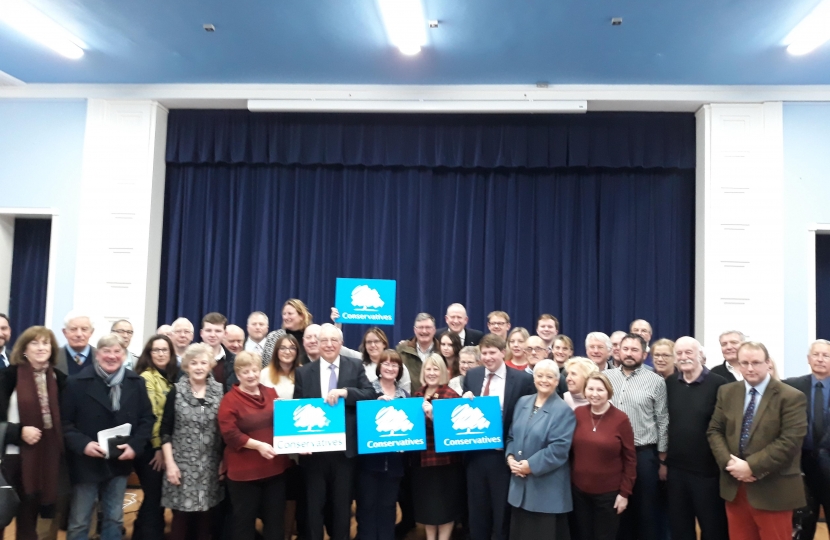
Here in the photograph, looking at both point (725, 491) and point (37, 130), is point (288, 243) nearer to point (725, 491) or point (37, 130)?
point (37, 130)

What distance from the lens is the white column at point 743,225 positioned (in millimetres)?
6266

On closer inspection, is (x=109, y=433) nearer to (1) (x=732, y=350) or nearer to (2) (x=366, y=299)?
(2) (x=366, y=299)

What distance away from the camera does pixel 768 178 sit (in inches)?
250

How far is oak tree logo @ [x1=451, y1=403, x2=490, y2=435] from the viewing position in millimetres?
3619

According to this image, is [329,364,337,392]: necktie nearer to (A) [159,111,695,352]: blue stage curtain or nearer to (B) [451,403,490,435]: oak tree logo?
(B) [451,403,490,435]: oak tree logo

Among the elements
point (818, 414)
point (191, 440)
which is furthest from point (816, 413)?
point (191, 440)

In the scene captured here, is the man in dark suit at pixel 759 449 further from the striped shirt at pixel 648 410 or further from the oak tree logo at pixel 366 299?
the oak tree logo at pixel 366 299

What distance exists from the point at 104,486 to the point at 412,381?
6.80ft

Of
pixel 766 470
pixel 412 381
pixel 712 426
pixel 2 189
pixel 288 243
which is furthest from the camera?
pixel 288 243

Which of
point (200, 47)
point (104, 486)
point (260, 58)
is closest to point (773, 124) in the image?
point (260, 58)

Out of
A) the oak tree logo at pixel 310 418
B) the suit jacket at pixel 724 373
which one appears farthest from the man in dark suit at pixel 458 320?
the suit jacket at pixel 724 373

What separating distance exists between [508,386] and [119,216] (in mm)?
4970

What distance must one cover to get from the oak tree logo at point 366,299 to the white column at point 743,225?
11.0 feet

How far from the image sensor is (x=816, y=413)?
3.83 metres
